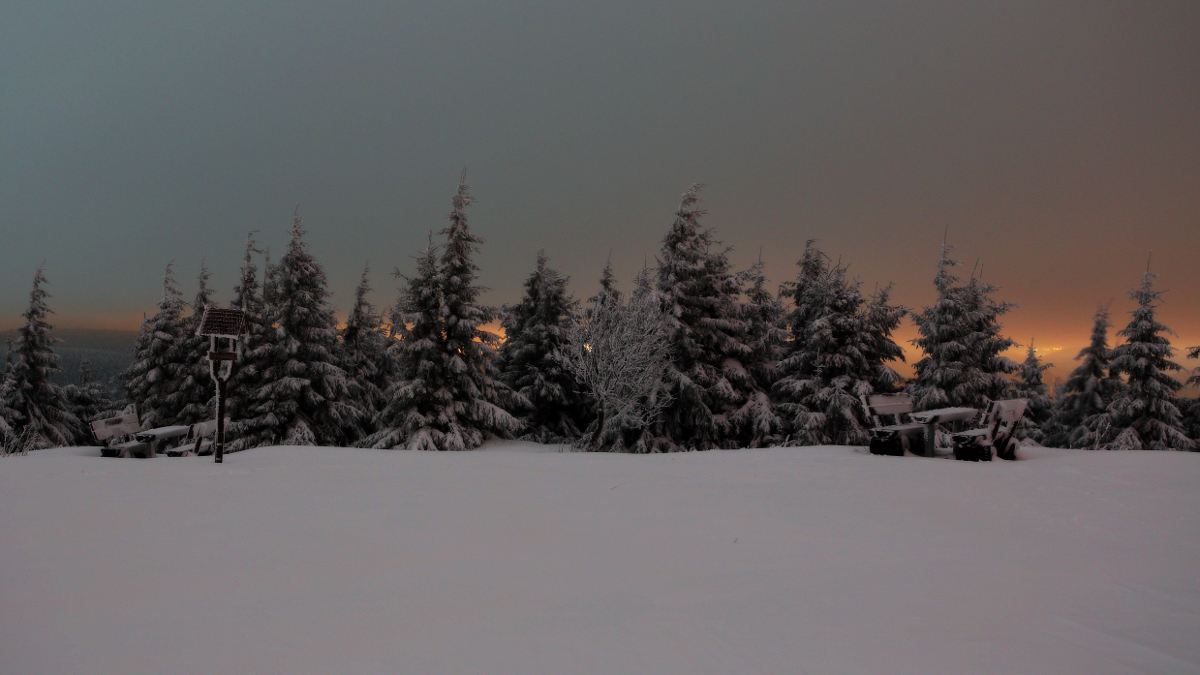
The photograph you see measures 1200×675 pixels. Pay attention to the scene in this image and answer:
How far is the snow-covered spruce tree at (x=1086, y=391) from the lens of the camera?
2836 centimetres

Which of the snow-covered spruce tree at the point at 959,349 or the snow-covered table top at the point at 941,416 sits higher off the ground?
the snow-covered spruce tree at the point at 959,349

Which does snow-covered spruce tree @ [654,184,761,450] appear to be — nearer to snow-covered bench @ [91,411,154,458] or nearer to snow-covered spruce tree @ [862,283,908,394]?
snow-covered spruce tree @ [862,283,908,394]

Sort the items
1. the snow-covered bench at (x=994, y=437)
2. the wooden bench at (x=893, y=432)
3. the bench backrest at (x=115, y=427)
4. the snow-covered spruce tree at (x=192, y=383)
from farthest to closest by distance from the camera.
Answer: the snow-covered spruce tree at (x=192, y=383) → the bench backrest at (x=115, y=427) → the wooden bench at (x=893, y=432) → the snow-covered bench at (x=994, y=437)

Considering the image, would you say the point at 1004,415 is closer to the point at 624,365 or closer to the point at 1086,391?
the point at 624,365

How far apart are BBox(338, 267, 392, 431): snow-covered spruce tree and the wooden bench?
26.6 metres

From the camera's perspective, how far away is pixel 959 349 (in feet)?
85.0

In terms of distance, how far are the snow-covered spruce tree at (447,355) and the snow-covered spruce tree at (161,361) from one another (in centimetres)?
1325

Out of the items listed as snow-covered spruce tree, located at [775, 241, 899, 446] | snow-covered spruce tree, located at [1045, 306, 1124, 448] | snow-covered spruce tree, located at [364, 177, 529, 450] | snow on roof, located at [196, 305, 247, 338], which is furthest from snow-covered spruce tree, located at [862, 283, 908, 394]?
snow on roof, located at [196, 305, 247, 338]

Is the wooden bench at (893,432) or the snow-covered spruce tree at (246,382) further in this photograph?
the snow-covered spruce tree at (246,382)

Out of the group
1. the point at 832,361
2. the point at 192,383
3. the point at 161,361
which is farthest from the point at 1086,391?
the point at 161,361

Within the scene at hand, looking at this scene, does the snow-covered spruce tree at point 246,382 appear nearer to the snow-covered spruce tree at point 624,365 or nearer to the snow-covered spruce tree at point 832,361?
the snow-covered spruce tree at point 624,365

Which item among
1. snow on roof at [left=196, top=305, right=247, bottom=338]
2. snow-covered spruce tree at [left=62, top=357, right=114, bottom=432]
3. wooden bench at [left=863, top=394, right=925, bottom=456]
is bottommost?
snow-covered spruce tree at [left=62, top=357, right=114, bottom=432]

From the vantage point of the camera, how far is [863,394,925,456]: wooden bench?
11297 mm

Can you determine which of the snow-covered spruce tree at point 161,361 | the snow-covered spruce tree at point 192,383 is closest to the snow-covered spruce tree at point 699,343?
the snow-covered spruce tree at point 192,383
